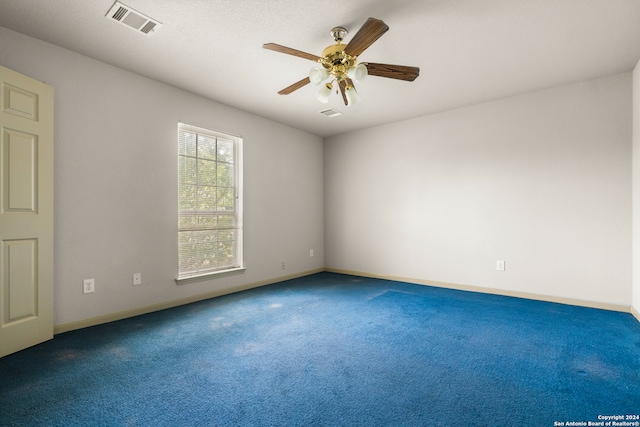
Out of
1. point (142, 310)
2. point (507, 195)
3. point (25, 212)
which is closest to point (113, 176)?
point (25, 212)

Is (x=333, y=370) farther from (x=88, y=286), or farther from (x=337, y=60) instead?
(x=88, y=286)

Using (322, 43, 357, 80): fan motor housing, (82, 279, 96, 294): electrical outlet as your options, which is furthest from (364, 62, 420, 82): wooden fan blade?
(82, 279, 96, 294): electrical outlet

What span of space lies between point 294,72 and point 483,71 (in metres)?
2.02

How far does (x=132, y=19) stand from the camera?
237cm

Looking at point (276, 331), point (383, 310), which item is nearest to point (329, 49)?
point (276, 331)

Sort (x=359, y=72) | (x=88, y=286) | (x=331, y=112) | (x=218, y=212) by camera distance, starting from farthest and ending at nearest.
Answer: (x=331, y=112) < (x=218, y=212) < (x=88, y=286) < (x=359, y=72)

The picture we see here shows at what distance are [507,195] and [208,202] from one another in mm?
Answer: 3935

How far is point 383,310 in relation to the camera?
→ 11.2 ft

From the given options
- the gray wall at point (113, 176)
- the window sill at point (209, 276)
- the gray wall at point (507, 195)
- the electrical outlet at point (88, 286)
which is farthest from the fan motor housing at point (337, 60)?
A: the electrical outlet at point (88, 286)

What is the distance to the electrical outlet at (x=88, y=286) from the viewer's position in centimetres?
288

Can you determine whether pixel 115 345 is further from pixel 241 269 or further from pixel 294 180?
pixel 294 180

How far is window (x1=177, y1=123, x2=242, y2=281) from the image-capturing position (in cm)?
377

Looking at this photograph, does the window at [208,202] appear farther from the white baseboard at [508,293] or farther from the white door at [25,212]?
the white baseboard at [508,293]

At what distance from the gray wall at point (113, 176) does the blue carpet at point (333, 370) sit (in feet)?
1.27
